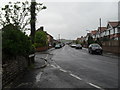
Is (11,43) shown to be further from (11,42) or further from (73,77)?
(73,77)

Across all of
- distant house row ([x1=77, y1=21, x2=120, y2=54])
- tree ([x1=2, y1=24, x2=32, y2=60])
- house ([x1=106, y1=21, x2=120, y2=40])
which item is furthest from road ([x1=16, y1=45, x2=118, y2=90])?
house ([x1=106, y1=21, x2=120, y2=40])

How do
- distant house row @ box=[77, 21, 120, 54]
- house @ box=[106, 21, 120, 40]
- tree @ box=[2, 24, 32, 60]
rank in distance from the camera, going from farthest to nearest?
1. house @ box=[106, 21, 120, 40]
2. distant house row @ box=[77, 21, 120, 54]
3. tree @ box=[2, 24, 32, 60]

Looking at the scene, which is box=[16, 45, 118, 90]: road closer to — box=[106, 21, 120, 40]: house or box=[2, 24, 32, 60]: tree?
box=[2, 24, 32, 60]: tree

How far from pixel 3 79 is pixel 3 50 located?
2331mm

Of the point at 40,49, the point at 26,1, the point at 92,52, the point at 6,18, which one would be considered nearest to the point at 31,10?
the point at 26,1

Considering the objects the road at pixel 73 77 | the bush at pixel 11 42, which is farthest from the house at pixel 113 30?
the bush at pixel 11 42

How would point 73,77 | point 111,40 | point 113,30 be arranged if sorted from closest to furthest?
1. point 73,77
2. point 111,40
3. point 113,30

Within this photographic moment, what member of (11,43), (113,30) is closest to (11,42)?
(11,43)

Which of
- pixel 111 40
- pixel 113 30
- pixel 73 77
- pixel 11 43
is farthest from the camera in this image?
pixel 113 30

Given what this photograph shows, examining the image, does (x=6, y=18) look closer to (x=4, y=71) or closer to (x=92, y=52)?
(x=4, y=71)

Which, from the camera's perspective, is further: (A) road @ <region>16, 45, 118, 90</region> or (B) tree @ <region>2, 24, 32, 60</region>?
(B) tree @ <region>2, 24, 32, 60</region>

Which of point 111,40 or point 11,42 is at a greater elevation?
point 111,40

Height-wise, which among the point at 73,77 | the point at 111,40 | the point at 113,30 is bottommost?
the point at 73,77

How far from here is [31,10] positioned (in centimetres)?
→ 1605
